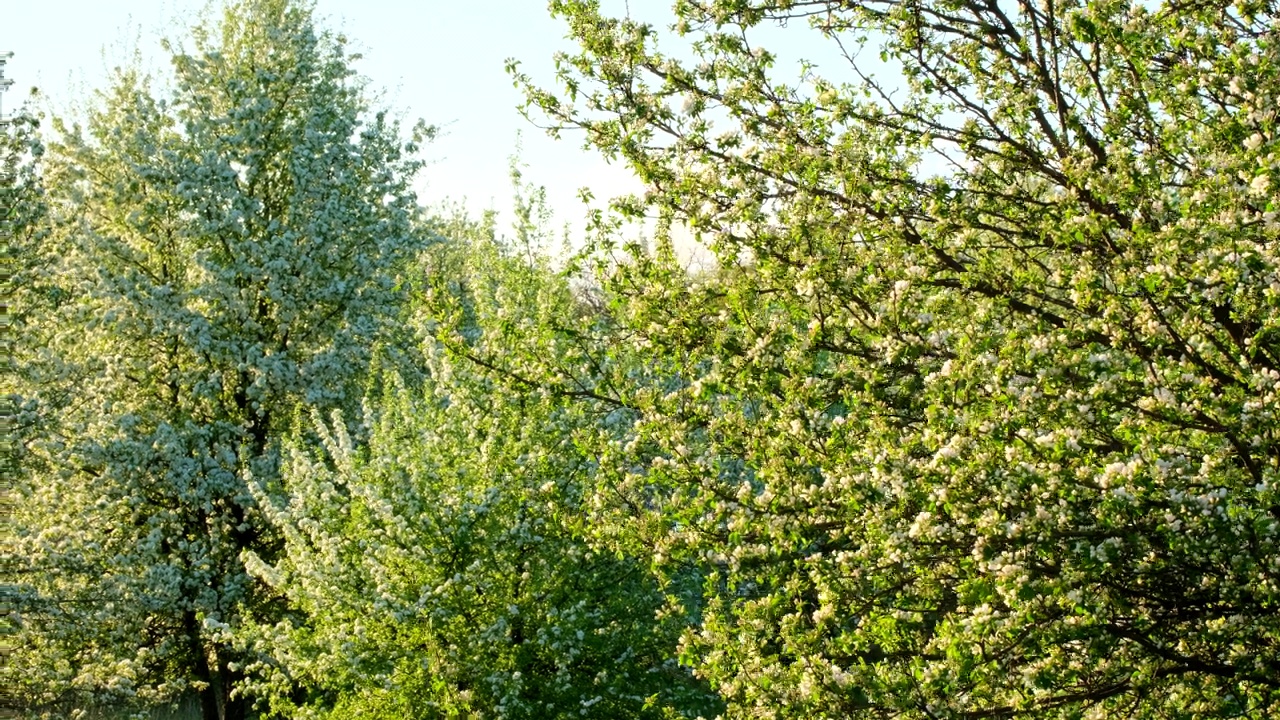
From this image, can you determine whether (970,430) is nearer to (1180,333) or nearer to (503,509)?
(1180,333)

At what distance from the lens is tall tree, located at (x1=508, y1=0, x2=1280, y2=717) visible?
7750mm

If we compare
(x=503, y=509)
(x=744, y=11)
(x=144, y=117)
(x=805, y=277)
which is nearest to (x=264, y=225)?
(x=144, y=117)

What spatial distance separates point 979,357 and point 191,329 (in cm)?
1921

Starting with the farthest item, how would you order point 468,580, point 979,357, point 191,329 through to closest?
point 191,329 < point 468,580 < point 979,357

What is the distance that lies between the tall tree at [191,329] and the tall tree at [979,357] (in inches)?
577

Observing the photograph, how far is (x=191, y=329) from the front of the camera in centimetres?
2411

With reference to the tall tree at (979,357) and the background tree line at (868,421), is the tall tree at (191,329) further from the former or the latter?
the tall tree at (979,357)

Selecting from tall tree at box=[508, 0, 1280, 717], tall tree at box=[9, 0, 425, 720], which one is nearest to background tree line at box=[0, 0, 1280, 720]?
tall tree at box=[508, 0, 1280, 717]

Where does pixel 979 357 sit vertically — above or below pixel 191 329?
below

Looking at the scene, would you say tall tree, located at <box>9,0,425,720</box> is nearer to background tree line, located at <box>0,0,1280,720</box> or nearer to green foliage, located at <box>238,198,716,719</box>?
background tree line, located at <box>0,0,1280,720</box>

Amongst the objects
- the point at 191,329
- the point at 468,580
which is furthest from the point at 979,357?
the point at 191,329

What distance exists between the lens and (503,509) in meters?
15.4

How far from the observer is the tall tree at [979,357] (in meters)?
7.75

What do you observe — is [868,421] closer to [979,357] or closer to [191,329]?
→ [979,357]
